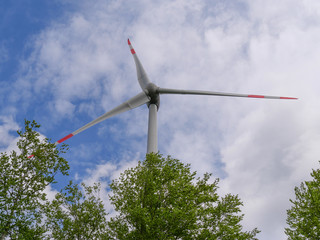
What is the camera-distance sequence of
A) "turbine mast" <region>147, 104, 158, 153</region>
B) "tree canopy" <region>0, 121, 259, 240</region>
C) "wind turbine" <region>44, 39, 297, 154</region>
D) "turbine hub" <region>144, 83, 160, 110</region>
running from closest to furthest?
"tree canopy" <region>0, 121, 259, 240</region> < "turbine mast" <region>147, 104, 158, 153</region> < "wind turbine" <region>44, 39, 297, 154</region> < "turbine hub" <region>144, 83, 160, 110</region>

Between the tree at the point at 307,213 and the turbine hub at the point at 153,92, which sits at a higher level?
the turbine hub at the point at 153,92

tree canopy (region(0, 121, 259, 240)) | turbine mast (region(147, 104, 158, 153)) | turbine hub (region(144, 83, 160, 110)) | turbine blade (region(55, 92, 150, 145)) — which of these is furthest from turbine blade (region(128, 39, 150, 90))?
tree canopy (region(0, 121, 259, 240))

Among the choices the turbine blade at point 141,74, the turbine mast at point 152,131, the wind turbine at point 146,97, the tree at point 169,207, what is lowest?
the tree at point 169,207

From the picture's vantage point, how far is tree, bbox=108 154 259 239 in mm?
20359

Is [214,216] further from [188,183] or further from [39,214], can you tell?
[39,214]

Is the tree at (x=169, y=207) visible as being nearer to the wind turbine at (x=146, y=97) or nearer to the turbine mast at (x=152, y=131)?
the turbine mast at (x=152, y=131)

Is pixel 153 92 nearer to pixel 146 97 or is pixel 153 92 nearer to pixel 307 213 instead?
pixel 146 97

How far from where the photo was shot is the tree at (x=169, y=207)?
802 inches

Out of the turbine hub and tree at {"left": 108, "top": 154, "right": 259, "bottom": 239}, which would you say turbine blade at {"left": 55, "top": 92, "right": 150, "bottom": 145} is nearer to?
the turbine hub

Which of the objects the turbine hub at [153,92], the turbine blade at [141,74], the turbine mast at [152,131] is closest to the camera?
the turbine mast at [152,131]

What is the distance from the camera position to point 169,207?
22297 mm

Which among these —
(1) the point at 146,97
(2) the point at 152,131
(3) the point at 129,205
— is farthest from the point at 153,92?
(3) the point at 129,205

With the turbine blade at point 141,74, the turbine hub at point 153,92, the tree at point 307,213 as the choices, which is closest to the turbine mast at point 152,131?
the turbine hub at point 153,92

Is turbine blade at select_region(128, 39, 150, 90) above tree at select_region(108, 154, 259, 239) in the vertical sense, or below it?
above
